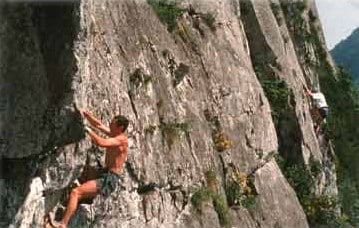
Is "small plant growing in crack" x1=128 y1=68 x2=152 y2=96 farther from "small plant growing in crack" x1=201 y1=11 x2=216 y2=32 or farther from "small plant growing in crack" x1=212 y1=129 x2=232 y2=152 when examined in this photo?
"small plant growing in crack" x1=201 y1=11 x2=216 y2=32

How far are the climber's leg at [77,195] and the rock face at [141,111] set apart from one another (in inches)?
10.4

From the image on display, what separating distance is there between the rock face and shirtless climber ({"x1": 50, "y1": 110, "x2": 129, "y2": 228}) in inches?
10.5

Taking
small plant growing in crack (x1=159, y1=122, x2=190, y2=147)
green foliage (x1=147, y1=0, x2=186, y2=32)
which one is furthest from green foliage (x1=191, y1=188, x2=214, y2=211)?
green foliage (x1=147, y1=0, x2=186, y2=32)

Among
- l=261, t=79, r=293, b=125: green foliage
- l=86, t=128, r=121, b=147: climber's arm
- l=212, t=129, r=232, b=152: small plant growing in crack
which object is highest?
l=261, t=79, r=293, b=125: green foliage

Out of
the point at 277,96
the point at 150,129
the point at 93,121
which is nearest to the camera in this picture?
the point at 93,121

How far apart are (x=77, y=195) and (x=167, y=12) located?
22.9 feet

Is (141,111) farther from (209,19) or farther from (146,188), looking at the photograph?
(209,19)

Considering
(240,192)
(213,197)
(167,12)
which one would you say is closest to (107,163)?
(213,197)

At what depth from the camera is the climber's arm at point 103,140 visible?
12508 mm

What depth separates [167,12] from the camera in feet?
61.0

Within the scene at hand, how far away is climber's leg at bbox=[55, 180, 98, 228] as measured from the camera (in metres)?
12.7

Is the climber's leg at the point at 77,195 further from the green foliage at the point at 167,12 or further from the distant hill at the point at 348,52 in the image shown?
the distant hill at the point at 348,52

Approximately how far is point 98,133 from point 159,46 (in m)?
4.34

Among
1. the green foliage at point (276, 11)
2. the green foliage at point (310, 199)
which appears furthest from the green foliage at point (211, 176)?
the green foliage at point (276, 11)
